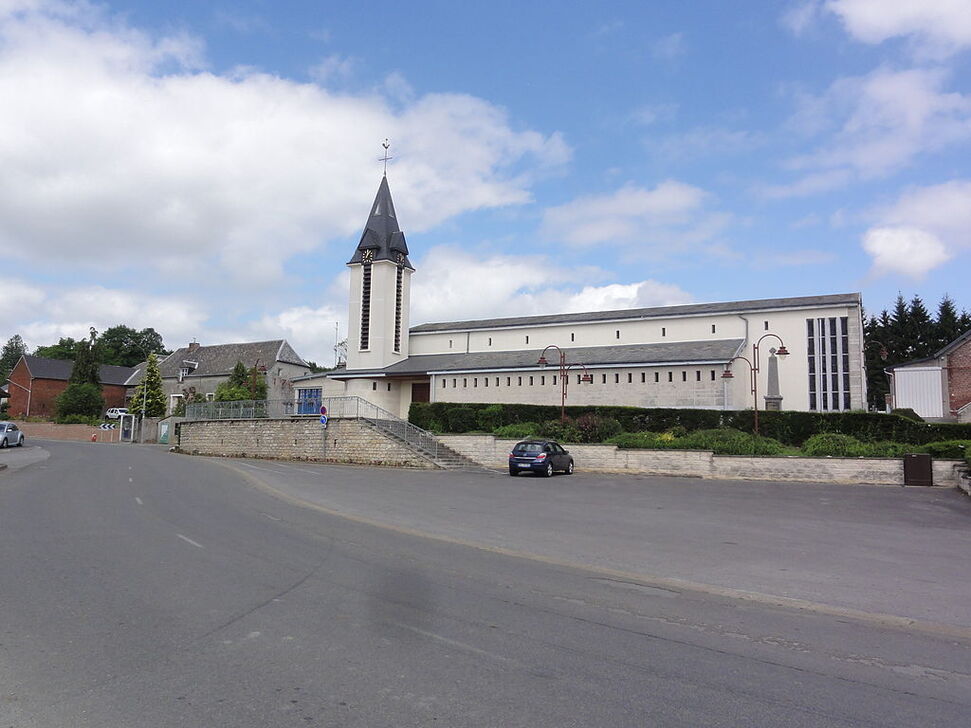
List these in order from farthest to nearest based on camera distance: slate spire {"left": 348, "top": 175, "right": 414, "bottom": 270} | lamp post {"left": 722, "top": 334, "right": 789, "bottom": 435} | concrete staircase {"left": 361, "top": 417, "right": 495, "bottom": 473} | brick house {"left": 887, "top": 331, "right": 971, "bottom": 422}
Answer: slate spire {"left": 348, "top": 175, "right": 414, "bottom": 270} < brick house {"left": 887, "top": 331, "right": 971, "bottom": 422} < concrete staircase {"left": 361, "top": 417, "right": 495, "bottom": 473} < lamp post {"left": 722, "top": 334, "right": 789, "bottom": 435}

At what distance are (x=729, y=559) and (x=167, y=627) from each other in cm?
790

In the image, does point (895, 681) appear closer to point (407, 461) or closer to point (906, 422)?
point (906, 422)

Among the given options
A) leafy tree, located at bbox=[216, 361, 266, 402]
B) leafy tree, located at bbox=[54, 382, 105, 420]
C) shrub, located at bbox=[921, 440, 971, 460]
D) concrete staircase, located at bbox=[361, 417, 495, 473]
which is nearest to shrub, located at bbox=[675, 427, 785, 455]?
shrub, located at bbox=[921, 440, 971, 460]

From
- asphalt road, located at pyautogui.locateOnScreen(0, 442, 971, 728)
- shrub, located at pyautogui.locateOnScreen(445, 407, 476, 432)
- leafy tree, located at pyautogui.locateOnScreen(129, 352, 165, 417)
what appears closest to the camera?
asphalt road, located at pyautogui.locateOnScreen(0, 442, 971, 728)

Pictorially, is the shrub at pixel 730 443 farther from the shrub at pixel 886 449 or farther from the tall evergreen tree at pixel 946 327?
the tall evergreen tree at pixel 946 327

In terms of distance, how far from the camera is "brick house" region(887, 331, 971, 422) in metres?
48.9

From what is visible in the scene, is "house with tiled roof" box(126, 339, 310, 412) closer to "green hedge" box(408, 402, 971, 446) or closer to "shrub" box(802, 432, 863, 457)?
"green hedge" box(408, 402, 971, 446)

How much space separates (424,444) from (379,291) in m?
23.0

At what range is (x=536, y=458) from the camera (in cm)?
2833

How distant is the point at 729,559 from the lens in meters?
10.8

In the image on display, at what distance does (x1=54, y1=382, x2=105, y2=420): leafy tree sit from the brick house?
8152 centimetres

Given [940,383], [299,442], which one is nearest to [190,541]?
[299,442]

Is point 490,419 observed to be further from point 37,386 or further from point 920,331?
point 37,386

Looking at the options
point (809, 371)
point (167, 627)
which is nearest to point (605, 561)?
point (167, 627)
